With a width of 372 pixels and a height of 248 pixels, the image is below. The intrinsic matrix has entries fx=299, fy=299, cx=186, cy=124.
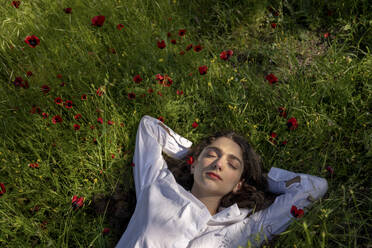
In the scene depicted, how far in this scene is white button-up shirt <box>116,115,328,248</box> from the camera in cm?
193

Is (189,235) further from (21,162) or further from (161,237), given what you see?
(21,162)

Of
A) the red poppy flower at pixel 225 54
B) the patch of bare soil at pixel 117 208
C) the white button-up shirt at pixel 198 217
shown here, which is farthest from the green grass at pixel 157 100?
the red poppy flower at pixel 225 54

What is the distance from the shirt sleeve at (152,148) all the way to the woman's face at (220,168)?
33 cm

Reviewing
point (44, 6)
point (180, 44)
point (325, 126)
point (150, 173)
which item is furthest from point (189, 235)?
point (44, 6)

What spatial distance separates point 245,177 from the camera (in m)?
2.35

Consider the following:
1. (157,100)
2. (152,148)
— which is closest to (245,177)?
(152,148)

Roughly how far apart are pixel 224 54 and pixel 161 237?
151cm

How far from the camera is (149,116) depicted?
256cm

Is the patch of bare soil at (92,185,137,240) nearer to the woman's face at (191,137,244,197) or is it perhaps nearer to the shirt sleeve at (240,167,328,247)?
the woman's face at (191,137,244,197)

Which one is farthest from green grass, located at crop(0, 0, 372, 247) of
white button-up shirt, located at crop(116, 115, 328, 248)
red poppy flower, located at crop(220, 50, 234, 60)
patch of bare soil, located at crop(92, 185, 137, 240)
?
red poppy flower, located at crop(220, 50, 234, 60)

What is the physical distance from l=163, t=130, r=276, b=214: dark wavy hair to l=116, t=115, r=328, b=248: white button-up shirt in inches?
3.2

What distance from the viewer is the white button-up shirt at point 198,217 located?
1.93m

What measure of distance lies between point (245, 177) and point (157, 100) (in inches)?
39.7

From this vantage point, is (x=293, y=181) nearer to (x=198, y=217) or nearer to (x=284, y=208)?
(x=284, y=208)
